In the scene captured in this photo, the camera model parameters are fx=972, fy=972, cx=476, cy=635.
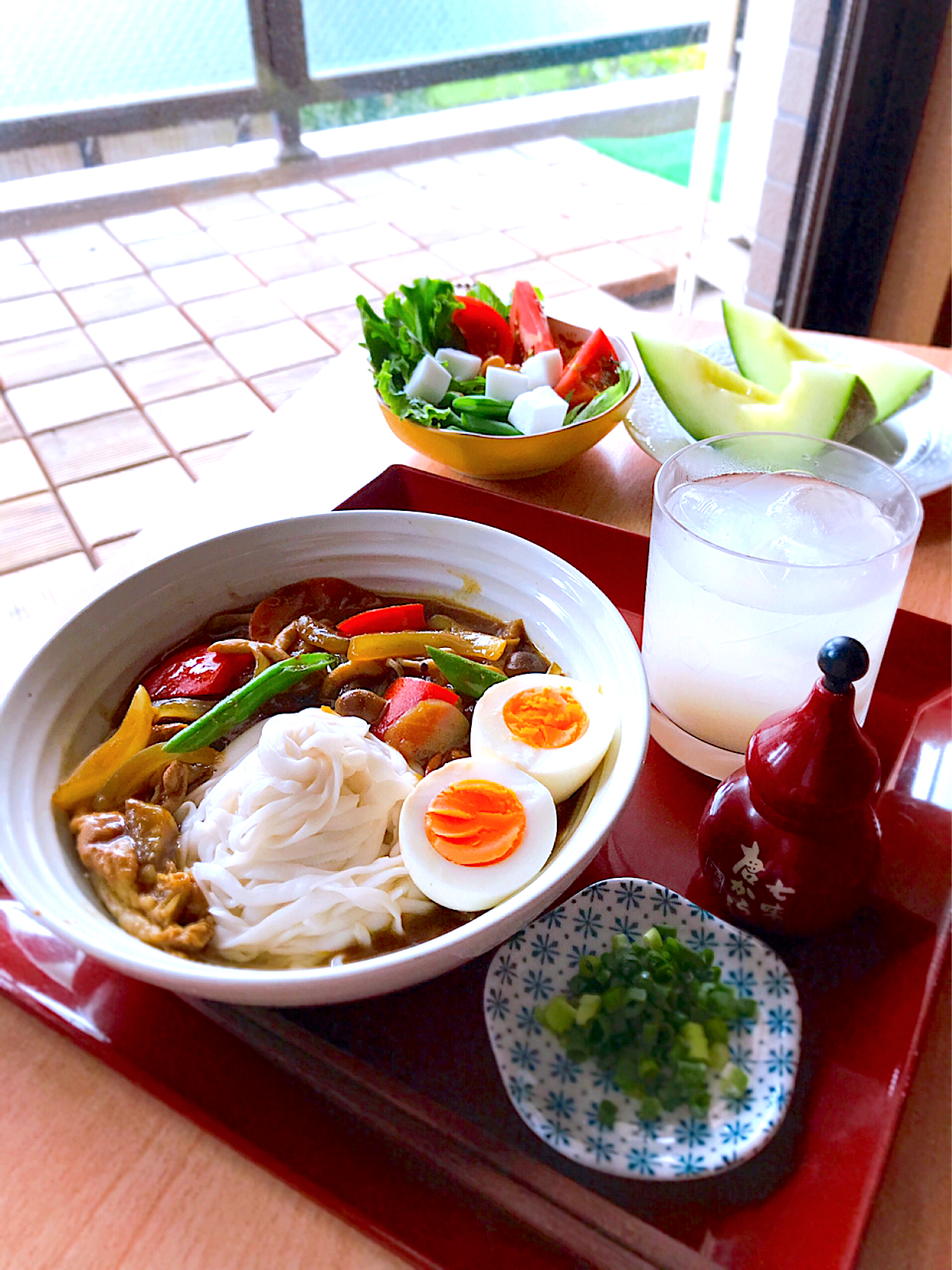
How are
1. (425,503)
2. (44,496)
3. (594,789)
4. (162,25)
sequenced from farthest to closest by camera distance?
(162,25) < (44,496) < (425,503) < (594,789)

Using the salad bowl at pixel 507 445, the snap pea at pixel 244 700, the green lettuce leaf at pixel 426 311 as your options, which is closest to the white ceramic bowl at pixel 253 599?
the snap pea at pixel 244 700

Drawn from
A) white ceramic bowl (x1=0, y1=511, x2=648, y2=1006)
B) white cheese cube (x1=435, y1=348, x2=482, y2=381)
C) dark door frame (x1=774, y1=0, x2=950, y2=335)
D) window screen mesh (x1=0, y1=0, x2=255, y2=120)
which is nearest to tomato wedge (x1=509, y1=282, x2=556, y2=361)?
white cheese cube (x1=435, y1=348, x2=482, y2=381)

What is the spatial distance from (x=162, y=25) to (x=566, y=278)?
4.85 feet

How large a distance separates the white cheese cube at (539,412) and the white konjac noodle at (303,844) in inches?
25.6

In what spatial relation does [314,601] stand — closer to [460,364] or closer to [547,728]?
[547,728]

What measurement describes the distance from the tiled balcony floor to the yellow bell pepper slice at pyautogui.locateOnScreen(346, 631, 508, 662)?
1.33m

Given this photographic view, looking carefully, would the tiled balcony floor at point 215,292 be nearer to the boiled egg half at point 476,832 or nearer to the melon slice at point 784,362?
the melon slice at point 784,362

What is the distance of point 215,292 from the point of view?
3.30m

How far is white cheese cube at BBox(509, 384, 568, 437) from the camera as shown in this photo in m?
1.47

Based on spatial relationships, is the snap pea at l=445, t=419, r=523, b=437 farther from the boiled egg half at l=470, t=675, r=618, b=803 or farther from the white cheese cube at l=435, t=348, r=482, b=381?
the boiled egg half at l=470, t=675, r=618, b=803

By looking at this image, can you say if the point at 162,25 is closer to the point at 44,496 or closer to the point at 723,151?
the point at 44,496

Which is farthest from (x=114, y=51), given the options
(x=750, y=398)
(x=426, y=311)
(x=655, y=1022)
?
(x=655, y=1022)

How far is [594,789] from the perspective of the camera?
37.8 inches

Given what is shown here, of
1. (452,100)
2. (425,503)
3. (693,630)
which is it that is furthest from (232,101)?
(693,630)
